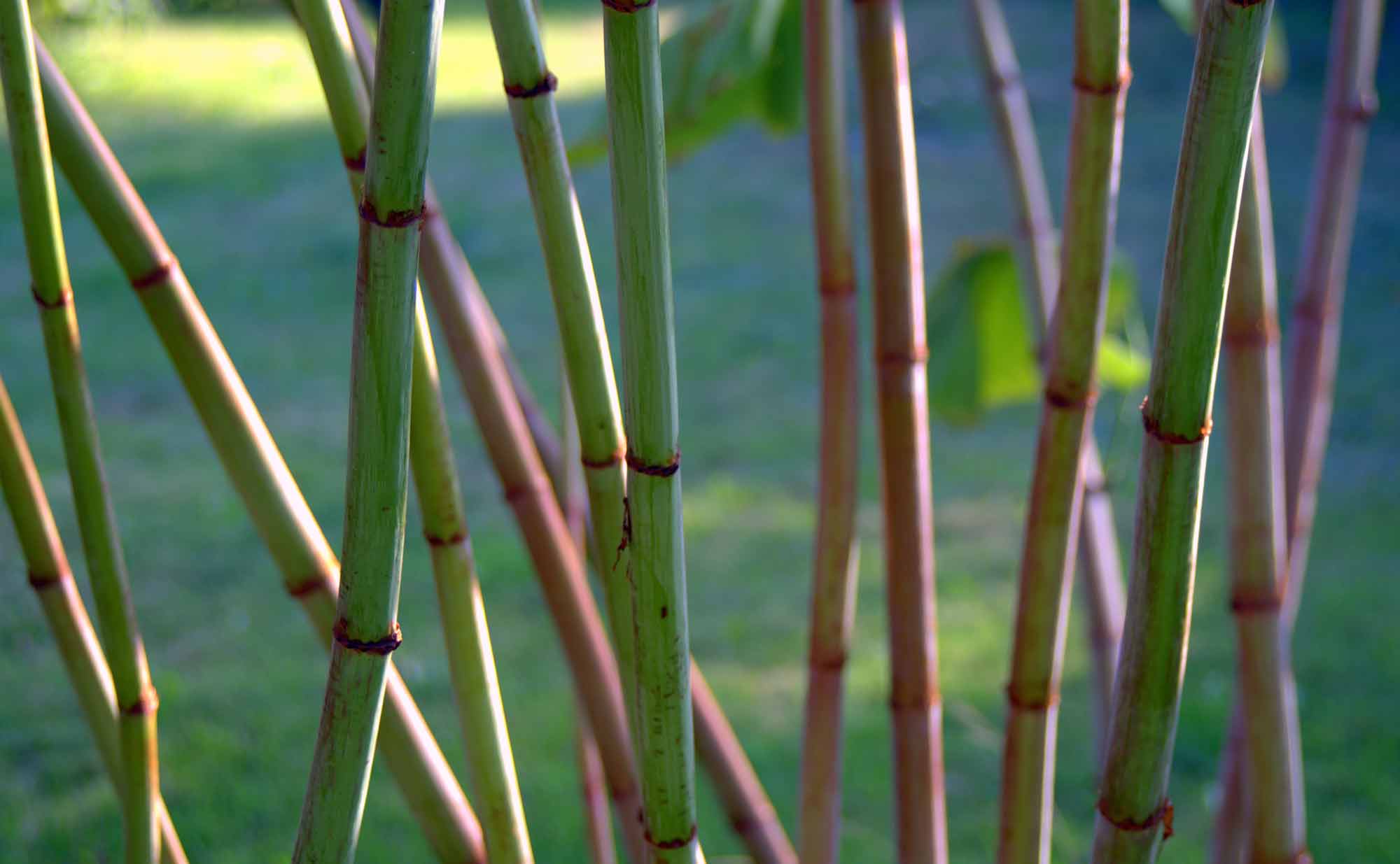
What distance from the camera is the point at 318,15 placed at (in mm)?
369

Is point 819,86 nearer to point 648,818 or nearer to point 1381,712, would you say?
point 648,818

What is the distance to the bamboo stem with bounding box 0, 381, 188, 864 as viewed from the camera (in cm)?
48

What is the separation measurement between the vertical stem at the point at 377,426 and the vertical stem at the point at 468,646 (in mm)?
85

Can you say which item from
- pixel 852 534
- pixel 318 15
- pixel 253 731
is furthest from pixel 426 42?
pixel 253 731

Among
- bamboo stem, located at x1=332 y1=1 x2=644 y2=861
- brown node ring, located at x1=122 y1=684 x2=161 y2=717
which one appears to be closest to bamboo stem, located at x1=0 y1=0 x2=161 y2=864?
brown node ring, located at x1=122 y1=684 x2=161 y2=717

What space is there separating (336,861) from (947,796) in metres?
1.14

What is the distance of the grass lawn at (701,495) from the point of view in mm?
1381

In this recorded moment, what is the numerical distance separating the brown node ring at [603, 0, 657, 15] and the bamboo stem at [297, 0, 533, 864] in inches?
4.7

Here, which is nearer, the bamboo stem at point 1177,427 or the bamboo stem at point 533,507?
the bamboo stem at point 1177,427

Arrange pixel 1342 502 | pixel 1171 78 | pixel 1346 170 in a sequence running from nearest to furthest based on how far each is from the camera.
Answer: pixel 1346 170, pixel 1342 502, pixel 1171 78

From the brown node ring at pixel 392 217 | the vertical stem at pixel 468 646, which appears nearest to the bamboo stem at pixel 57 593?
the vertical stem at pixel 468 646

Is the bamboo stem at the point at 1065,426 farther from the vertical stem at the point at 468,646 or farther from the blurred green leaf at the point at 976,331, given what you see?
the blurred green leaf at the point at 976,331

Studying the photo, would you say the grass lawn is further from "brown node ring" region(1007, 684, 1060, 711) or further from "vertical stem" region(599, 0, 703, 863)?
"vertical stem" region(599, 0, 703, 863)

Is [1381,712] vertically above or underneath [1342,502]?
underneath
